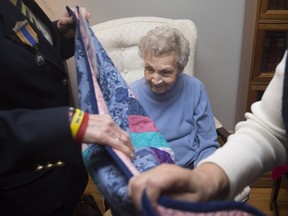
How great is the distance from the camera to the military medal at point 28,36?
1.10m

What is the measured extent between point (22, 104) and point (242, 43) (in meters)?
1.78

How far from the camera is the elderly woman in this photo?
5.65ft

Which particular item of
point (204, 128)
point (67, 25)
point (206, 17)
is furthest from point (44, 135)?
point (206, 17)

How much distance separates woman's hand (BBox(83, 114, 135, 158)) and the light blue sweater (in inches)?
38.3

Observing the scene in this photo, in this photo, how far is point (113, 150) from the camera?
0.76 metres

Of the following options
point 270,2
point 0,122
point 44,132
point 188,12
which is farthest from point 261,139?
point 188,12

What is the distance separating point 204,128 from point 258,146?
0.93 m

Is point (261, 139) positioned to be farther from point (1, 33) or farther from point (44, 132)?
point (1, 33)

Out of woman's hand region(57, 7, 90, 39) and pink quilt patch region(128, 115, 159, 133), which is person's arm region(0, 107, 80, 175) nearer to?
pink quilt patch region(128, 115, 159, 133)

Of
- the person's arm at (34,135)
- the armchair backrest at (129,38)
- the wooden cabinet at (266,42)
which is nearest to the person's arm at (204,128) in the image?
the armchair backrest at (129,38)

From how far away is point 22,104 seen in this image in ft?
3.78

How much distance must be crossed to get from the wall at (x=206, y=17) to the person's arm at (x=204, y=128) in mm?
801

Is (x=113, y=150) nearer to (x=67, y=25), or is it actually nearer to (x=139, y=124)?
(x=139, y=124)

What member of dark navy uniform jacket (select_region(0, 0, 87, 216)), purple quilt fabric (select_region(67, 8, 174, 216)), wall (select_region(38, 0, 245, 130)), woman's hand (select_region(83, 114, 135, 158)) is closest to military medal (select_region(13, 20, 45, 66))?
dark navy uniform jacket (select_region(0, 0, 87, 216))
